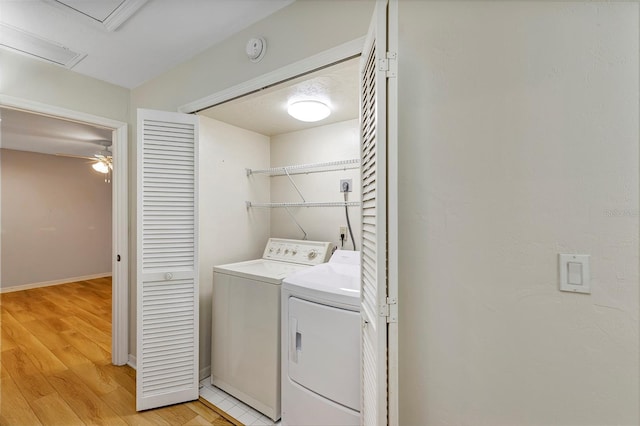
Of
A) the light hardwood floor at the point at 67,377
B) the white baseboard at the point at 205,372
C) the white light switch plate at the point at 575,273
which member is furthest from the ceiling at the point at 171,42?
the light hardwood floor at the point at 67,377

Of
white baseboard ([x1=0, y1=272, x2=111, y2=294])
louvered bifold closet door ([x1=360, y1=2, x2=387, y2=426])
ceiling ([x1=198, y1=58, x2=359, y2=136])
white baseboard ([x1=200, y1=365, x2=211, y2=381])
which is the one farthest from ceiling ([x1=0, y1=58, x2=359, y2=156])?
white baseboard ([x1=0, y1=272, x2=111, y2=294])

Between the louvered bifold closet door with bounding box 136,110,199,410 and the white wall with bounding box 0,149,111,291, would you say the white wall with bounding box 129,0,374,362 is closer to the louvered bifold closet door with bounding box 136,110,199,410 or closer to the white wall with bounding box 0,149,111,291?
the louvered bifold closet door with bounding box 136,110,199,410

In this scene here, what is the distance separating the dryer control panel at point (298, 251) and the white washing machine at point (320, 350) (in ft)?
1.64

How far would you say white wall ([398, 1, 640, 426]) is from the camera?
2.62 feet

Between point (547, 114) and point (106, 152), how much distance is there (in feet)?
18.9

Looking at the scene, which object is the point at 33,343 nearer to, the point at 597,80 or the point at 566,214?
the point at 566,214

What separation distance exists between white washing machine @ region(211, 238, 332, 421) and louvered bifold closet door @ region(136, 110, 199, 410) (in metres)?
0.18

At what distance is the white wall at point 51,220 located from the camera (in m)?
4.57

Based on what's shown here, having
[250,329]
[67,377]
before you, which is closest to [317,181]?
[250,329]

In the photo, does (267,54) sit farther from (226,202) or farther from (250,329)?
(250,329)

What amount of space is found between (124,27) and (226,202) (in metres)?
1.32

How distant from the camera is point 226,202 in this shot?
245cm

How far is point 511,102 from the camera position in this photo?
0.92m

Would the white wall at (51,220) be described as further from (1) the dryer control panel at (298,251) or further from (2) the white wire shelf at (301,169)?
(1) the dryer control panel at (298,251)
